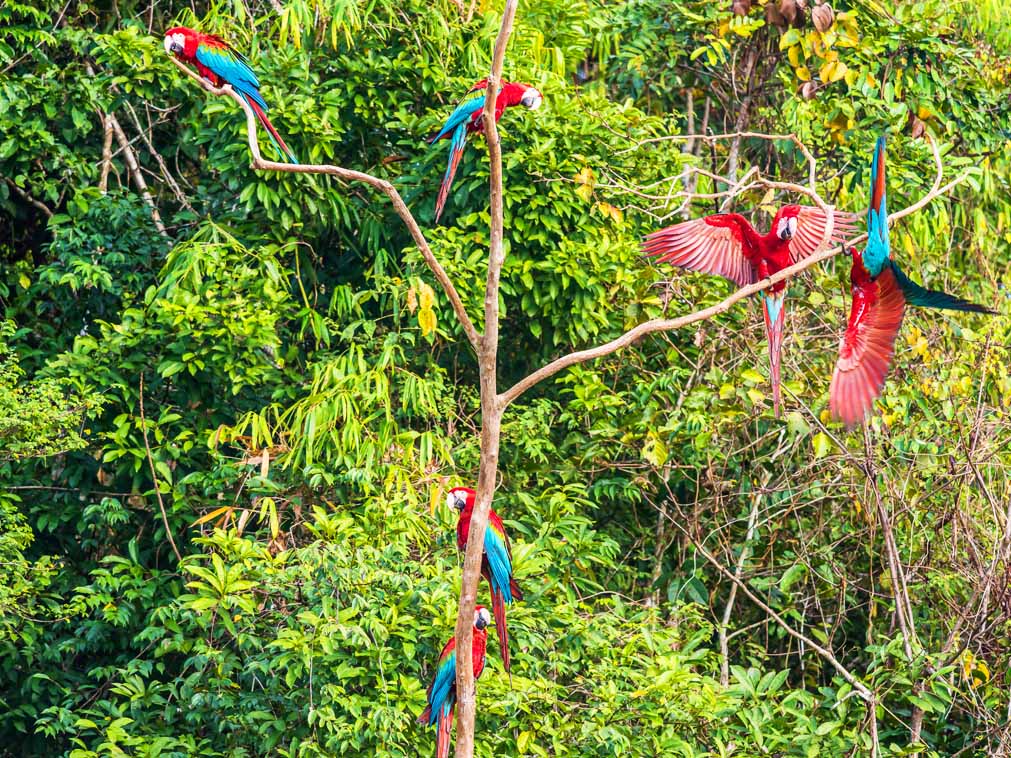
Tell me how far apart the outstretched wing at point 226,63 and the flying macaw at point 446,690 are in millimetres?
1752

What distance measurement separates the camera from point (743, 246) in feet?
12.4

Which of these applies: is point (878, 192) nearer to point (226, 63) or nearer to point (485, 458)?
point (485, 458)

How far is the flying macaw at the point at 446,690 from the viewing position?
140 inches

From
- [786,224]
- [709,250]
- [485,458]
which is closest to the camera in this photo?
[485,458]

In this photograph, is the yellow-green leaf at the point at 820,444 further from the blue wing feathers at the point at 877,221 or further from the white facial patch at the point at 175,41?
the white facial patch at the point at 175,41

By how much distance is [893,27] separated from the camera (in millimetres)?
5305

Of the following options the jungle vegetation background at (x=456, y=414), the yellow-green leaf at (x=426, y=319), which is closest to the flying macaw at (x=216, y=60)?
the jungle vegetation background at (x=456, y=414)

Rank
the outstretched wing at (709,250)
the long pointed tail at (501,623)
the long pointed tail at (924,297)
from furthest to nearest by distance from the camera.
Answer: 1. the outstretched wing at (709,250)
2. the long pointed tail at (501,623)
3. the long pointed tail at (924,297)

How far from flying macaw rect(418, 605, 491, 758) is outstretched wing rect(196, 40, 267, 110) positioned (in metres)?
1.75

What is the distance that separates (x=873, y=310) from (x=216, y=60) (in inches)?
85.2

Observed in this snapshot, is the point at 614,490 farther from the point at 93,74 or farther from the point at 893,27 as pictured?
the point at 93,74

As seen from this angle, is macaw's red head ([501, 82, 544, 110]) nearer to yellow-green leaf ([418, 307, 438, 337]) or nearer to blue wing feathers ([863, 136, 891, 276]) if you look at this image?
yellow-green leaf ([418, 307, 438, 337])

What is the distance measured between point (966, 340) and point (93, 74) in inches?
138

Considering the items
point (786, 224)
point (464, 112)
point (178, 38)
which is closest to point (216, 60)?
point (178, 38)
